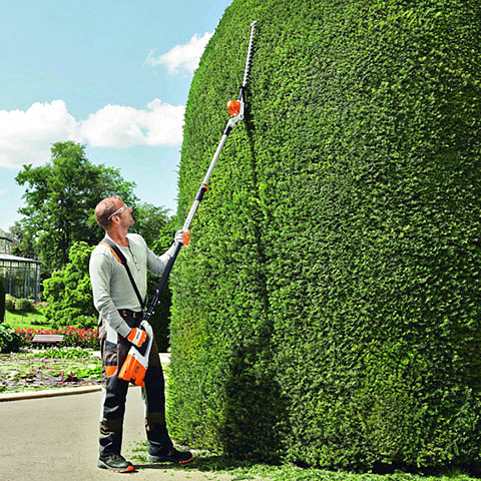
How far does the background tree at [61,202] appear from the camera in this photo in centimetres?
5375

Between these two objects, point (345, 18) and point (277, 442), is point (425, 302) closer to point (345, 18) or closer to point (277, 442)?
point (277, 442)

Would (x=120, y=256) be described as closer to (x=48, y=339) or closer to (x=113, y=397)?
(x=113, y=397)

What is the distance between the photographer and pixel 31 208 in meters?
55.8

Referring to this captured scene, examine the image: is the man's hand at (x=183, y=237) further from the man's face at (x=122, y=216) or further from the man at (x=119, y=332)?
the man's face at (x=122, y=216)

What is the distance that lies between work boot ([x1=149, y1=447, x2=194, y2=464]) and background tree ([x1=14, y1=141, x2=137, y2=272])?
4901 centimetres

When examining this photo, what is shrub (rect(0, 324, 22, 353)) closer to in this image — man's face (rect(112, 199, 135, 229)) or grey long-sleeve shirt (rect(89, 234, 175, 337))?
grey long-sleeve shirt (rect(89, 234, 175, 337))

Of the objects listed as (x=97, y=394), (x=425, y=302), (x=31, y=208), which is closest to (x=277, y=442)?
(x=425, y=302)

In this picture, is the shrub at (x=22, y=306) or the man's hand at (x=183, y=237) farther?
the shrub at (x=22, y=306)

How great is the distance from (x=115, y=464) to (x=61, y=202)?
5216cm

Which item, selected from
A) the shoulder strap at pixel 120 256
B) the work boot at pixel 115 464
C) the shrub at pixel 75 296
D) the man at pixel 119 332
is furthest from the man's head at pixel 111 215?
the shrub at pixel 75 296

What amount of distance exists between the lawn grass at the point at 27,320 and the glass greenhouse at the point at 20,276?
8.35 meters

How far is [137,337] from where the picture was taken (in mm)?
4793

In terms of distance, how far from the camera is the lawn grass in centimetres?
2963

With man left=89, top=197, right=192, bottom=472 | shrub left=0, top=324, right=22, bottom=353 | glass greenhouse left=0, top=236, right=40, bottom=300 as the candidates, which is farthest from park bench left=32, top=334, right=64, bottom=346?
glass greenhouse left=0, top=236, right=40, bottom=300
